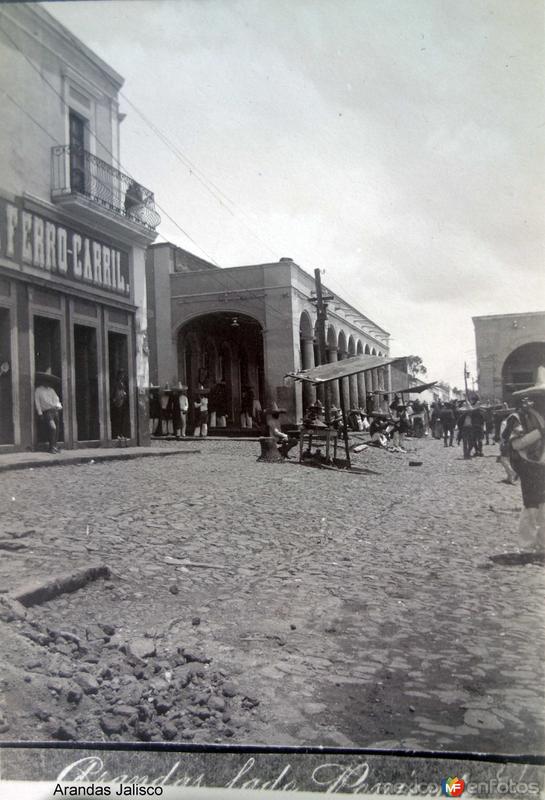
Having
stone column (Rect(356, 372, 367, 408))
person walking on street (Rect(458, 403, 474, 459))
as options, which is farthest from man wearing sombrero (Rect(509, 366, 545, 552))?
stone column (Rect(356, 372, 367, 408))

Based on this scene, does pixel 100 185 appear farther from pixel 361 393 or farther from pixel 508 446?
pixel 361 393

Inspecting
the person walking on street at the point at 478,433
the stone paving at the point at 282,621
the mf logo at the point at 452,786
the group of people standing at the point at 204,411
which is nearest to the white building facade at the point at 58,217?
the stone paving at the point at 282,621

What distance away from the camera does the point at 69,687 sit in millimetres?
1895

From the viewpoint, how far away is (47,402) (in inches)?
115

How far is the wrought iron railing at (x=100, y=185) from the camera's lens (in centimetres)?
266

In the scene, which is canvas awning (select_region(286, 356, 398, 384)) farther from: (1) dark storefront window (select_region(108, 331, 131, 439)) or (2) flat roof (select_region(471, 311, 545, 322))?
(2) flat roof (select_region(471, 311, 545, 322))

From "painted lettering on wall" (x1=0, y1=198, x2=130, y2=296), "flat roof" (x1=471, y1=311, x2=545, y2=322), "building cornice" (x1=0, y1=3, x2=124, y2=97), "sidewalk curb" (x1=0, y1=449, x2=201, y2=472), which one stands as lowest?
"sidewalk curb" (x1=0, y1=449, x2=201, y2=472)

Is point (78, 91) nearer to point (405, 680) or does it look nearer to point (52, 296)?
point (52, 296)

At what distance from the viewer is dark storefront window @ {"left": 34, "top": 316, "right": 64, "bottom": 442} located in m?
2.87

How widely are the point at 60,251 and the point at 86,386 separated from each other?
1.25 meters

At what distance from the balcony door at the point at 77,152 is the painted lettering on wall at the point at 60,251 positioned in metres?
0.26

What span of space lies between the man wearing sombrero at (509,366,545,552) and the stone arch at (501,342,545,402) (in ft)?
0.13

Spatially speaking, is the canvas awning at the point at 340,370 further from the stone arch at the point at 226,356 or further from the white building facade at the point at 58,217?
the stone arch at the point at 226,356

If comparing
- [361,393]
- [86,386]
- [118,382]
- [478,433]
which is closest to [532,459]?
[478,433]
